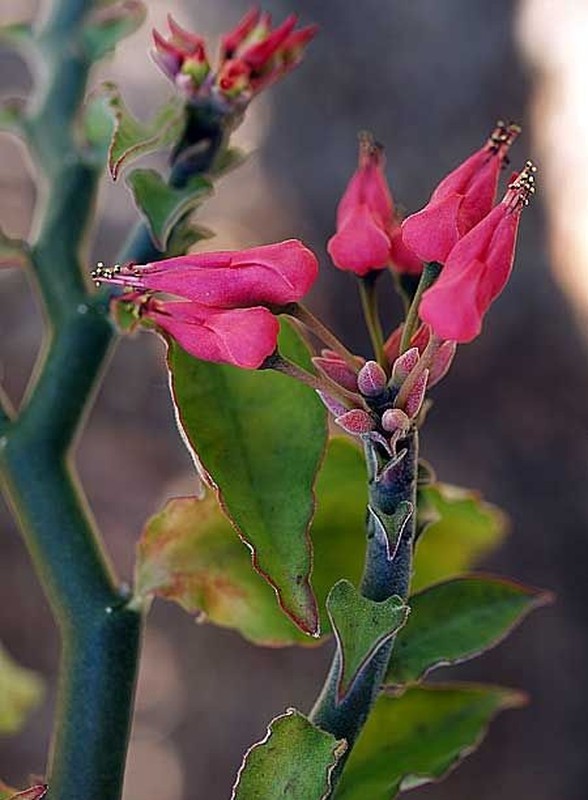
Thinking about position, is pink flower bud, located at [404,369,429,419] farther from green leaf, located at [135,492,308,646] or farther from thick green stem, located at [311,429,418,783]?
green leaf, located at [135,492,308,646]

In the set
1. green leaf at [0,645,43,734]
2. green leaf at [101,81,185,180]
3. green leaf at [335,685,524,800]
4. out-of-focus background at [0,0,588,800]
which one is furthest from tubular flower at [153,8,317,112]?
out-of-focus background at [0,0,588,800]

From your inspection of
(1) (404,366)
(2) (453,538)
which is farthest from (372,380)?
(2) (453,538)

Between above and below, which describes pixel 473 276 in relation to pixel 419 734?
above

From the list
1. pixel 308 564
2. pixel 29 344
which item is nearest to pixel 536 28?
pixel 29 344

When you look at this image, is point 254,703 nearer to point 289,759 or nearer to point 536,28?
point 536,28

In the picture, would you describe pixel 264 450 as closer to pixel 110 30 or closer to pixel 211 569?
pixel 211 569

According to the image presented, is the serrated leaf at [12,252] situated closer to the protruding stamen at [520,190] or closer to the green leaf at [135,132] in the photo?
the green leaf at [135,132]
